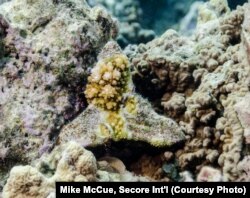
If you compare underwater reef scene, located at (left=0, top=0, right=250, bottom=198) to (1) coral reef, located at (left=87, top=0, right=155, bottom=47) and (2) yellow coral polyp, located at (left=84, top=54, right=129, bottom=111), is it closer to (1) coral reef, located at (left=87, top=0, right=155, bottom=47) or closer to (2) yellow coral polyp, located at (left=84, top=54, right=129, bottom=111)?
(2) yellow coral polyp, located at (left=84, top=54, right=129, bottom=111)

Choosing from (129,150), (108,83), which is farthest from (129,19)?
(129,150)

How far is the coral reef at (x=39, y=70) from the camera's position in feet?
11.0

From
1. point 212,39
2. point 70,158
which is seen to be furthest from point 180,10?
point 70,158

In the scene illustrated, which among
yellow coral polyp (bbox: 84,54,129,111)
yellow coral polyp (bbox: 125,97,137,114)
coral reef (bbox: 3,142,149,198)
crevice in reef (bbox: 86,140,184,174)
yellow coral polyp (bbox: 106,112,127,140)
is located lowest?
coral reef (bbox: 3,142,149,198)

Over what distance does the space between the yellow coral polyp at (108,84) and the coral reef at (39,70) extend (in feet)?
0.29

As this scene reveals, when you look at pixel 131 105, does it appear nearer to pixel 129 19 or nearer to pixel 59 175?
pixel 59 175

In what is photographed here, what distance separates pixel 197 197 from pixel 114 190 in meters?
0.50

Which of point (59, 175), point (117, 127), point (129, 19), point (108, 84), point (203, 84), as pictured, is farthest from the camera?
point (129, 19)

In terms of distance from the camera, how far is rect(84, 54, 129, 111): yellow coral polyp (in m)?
3.52

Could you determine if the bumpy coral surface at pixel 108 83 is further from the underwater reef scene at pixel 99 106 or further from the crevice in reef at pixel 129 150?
the crevice in reef at pixel 129 150

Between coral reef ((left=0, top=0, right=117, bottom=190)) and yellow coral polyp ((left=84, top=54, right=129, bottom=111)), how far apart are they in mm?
89

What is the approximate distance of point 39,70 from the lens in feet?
11.5

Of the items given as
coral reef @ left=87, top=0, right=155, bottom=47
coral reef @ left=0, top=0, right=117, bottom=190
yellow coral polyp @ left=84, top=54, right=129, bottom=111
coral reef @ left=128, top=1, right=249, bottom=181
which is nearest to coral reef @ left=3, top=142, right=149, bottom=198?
coral reef @ left=0, top=0, right=117, bottom=190

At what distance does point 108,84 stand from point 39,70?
591 millimetres
